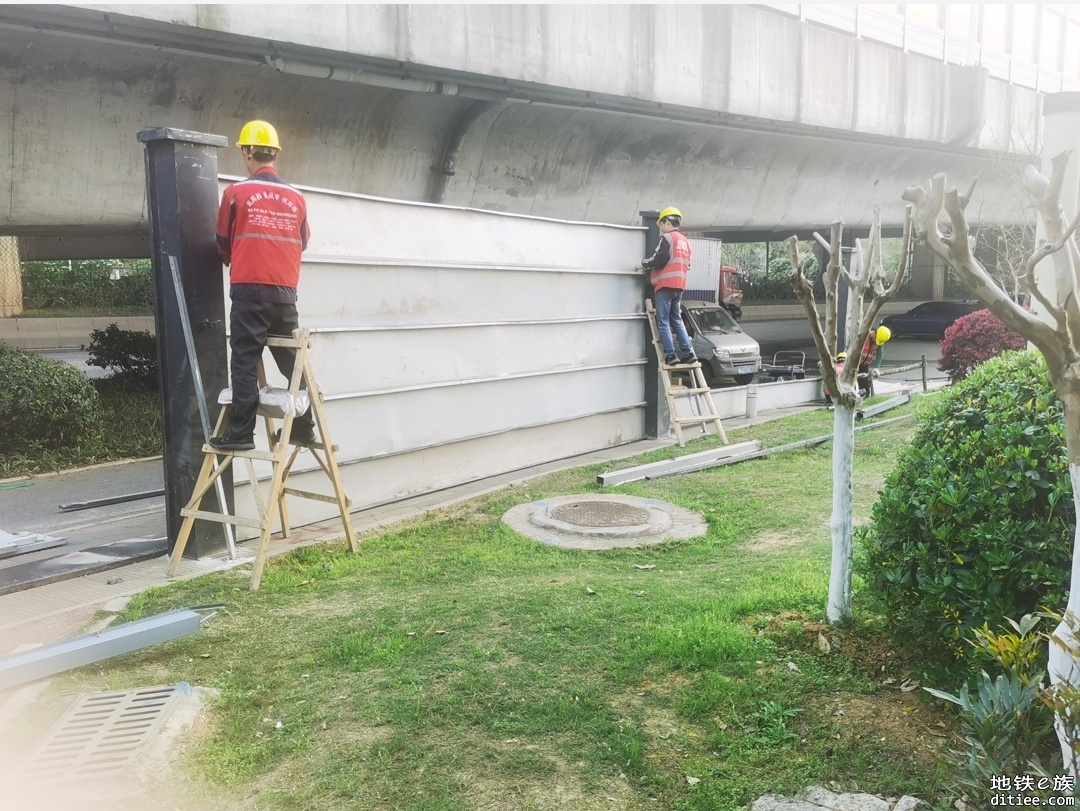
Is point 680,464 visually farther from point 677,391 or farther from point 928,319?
point 928,319

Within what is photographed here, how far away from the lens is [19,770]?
342 centimetres

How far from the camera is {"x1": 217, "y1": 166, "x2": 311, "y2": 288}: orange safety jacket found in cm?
559

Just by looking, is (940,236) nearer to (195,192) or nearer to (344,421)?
(195,192)

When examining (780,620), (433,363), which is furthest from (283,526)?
(780,620)

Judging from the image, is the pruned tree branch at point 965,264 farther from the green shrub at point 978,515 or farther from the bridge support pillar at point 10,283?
the bridge support pillar at point 10,283

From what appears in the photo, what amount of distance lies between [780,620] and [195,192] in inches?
181

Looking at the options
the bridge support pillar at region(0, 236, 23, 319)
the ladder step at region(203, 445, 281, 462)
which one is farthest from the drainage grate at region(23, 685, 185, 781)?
the bridge support pillar at region(0, 236, 23, 319)

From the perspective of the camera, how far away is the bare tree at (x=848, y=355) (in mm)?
4098

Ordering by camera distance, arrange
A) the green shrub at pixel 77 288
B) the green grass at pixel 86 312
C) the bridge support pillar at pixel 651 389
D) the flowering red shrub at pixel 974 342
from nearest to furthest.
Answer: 1. the bridge support pillar at pixel 651 389
2. the flowering red shrub at pixel 974 342
3. the green grass at pixel 86 312
4. the green shrub at pixel 77 288

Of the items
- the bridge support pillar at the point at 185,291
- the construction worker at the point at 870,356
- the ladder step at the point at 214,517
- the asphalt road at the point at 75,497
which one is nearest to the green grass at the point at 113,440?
the asphalt road at the point at 75,497

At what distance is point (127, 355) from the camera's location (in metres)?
12.4

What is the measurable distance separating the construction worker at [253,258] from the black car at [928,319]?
90.7 ft

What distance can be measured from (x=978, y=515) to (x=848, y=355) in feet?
3.19

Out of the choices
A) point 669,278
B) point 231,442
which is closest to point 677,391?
point 669,278
